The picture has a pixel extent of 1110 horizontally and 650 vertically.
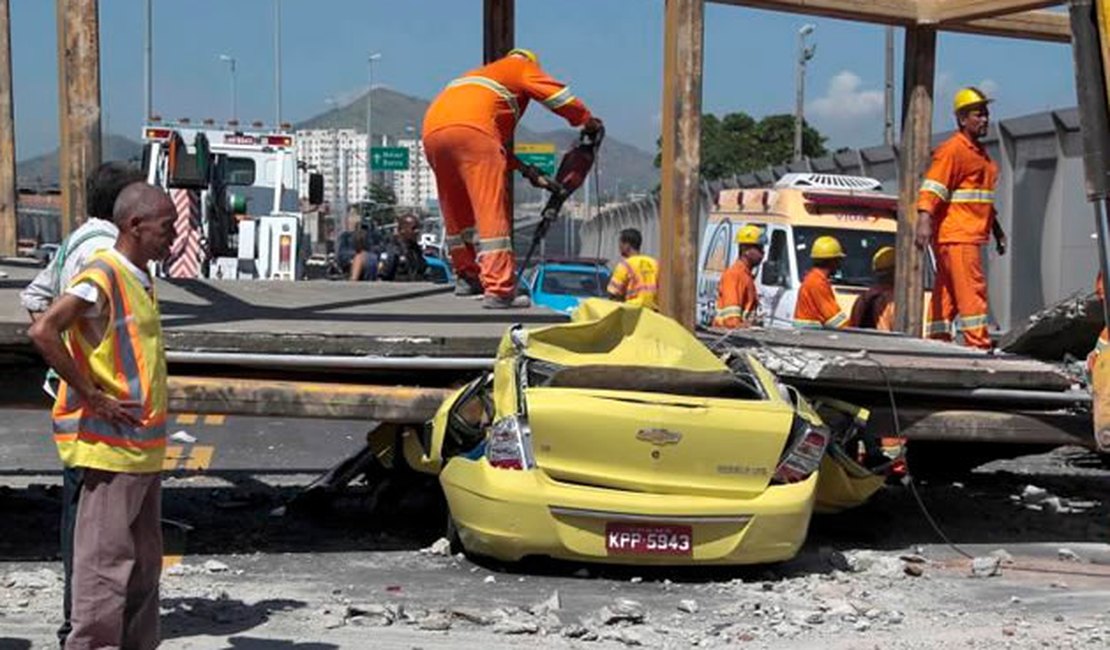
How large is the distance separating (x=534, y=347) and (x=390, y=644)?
1.98 meters

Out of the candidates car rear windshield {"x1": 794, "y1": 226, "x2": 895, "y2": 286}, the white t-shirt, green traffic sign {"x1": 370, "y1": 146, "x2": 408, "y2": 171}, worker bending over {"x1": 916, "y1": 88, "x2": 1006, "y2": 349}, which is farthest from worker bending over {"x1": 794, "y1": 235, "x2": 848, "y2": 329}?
green traffic sign {"x1": 370, "y1": 146, "x2": 408, "y2": 171}

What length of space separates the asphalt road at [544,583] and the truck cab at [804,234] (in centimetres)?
563

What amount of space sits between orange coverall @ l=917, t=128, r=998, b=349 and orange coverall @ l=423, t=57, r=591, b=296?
7.92ft

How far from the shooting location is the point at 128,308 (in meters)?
4.82

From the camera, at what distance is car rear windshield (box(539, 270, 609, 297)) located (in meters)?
20.4

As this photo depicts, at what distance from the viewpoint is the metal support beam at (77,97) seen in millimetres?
7477

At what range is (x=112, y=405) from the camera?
4.73 m

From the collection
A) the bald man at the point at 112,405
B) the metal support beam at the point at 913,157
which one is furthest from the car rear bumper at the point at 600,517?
the metal support beam at the point at 913,157

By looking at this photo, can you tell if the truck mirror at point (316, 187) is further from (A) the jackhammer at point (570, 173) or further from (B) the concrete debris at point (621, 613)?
(B) the concrete debris at point (621, 613)

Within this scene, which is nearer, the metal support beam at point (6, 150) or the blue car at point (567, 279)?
the metal support beam at point (6, 150)

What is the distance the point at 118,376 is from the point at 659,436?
277 cm

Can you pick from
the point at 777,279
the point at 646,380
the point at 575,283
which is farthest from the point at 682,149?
the point at 575,283

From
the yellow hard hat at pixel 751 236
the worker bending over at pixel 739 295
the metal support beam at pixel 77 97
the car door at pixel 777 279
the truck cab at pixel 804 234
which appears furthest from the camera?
the truck cab at pixel 804 234

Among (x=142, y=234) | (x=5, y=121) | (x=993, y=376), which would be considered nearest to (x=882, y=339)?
(x=993, y=376)
